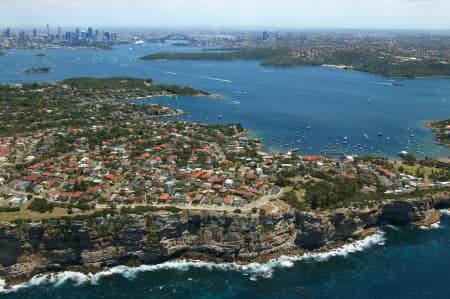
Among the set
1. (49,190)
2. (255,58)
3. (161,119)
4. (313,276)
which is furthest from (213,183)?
(255,58)

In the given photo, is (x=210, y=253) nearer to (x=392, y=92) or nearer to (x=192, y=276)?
(x=192, y=276)

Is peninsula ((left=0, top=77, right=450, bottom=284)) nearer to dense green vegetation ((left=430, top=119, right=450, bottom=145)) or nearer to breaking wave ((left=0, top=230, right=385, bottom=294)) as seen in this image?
breaking wave ((left=0, top=230, right=385, bottom=294))

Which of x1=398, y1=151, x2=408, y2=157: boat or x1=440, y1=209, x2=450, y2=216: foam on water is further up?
x1=398, y1=151, x2=408, y2=157: boat

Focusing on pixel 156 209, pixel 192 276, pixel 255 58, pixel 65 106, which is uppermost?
pixel 255 58

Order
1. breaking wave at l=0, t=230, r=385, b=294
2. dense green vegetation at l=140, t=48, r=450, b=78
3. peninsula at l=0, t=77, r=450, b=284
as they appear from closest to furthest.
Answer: breaking wave at l=0, t=230, r=385, b=294 → peninsula at l=0, t=77, r=450, b=284 → dense green vegetation at l=140, t=48, r=450, b=78

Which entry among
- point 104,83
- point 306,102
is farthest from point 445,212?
point 104,83

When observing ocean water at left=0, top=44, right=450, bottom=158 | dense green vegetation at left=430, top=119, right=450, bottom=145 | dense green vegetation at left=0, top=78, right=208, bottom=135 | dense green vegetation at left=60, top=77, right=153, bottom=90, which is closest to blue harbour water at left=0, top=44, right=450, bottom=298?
ocean water at left=0, top=44, right=450, bottom=158

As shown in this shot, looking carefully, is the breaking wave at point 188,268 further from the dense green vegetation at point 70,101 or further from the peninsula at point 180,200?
the dense green vegetation at point 70,101

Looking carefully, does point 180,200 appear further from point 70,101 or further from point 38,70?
point 38,70
